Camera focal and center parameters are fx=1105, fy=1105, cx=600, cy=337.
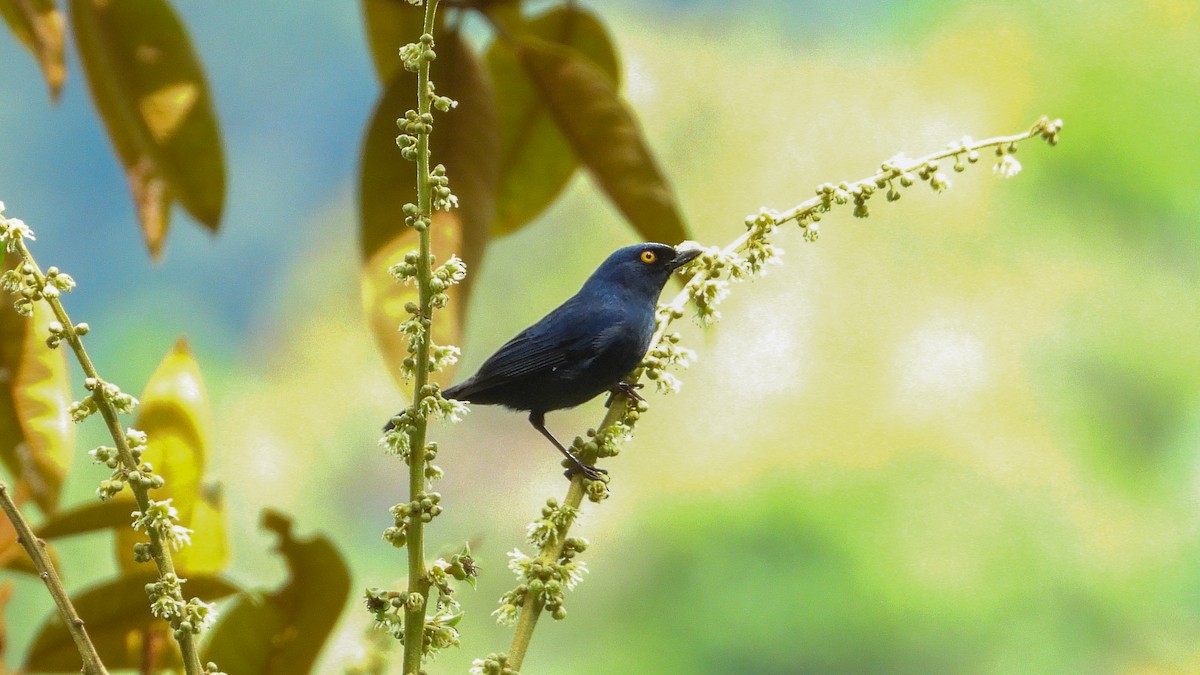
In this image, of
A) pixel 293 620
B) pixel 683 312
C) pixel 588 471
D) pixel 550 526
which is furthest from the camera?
pixel 293 620

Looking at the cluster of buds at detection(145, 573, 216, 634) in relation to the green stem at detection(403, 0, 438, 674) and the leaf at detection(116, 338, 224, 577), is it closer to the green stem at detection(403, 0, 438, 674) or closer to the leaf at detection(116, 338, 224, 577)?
the green stem at detection(403, 0, 438, 674)

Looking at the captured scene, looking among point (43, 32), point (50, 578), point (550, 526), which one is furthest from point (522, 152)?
point (50, 578)

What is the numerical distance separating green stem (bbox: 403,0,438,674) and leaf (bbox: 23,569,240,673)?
1.73 ft

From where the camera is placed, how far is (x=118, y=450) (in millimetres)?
507

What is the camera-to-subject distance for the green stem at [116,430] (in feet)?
1.61

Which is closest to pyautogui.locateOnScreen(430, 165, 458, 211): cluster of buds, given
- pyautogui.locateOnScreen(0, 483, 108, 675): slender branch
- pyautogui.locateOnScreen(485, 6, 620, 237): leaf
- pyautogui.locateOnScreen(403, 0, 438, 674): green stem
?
pyautogui.locateOnScreen(403, 0, 438, 674): green stem

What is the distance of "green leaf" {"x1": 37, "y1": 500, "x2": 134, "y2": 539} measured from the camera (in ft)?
3.45

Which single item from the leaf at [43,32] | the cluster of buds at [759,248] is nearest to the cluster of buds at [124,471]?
the cluster of buds at [759,248]

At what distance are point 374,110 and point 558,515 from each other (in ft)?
2.35

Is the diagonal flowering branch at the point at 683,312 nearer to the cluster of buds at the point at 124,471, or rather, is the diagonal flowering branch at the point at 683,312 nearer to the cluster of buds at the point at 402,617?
the cluster of buds at the point at 402,617

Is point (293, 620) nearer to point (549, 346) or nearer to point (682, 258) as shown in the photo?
point (549, 346)

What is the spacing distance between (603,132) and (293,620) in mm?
601

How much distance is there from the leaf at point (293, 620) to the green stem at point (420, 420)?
531 mm

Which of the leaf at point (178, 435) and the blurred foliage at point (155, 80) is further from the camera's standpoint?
the blurred foliage at point (155, 80)
